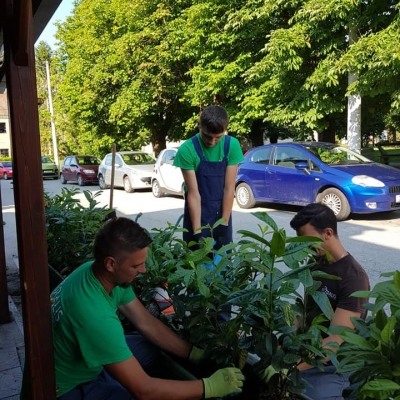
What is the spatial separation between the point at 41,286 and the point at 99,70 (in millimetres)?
21561

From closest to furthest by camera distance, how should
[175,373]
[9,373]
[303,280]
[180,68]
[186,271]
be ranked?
[303,280], [186,271], [175,373], [9,373], [180,68]

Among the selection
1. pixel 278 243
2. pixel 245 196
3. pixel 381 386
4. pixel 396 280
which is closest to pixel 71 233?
pixel 278 243

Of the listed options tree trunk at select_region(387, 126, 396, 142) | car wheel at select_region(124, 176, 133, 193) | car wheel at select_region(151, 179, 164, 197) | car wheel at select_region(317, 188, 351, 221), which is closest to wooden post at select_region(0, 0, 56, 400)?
car wheel at select_region(317, 188, 351, 221)

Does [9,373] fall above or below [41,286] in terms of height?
below

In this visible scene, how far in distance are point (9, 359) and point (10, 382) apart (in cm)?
40

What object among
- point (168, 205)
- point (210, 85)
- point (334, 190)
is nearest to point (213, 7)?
point (210, 85)

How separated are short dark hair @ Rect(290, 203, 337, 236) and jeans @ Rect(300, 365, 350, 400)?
756mm

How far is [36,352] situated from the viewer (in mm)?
2021

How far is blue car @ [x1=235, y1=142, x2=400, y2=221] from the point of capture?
9.20 meters

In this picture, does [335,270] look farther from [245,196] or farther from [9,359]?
[245,196]

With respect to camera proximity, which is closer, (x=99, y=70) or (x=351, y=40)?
(x=351, y=40)

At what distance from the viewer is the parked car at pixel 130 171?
17570mm

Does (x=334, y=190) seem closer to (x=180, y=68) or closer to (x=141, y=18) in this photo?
(x=180, y=68)

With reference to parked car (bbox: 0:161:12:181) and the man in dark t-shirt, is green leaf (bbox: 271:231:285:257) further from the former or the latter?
parked car (bbox: 0:161:12:181)
